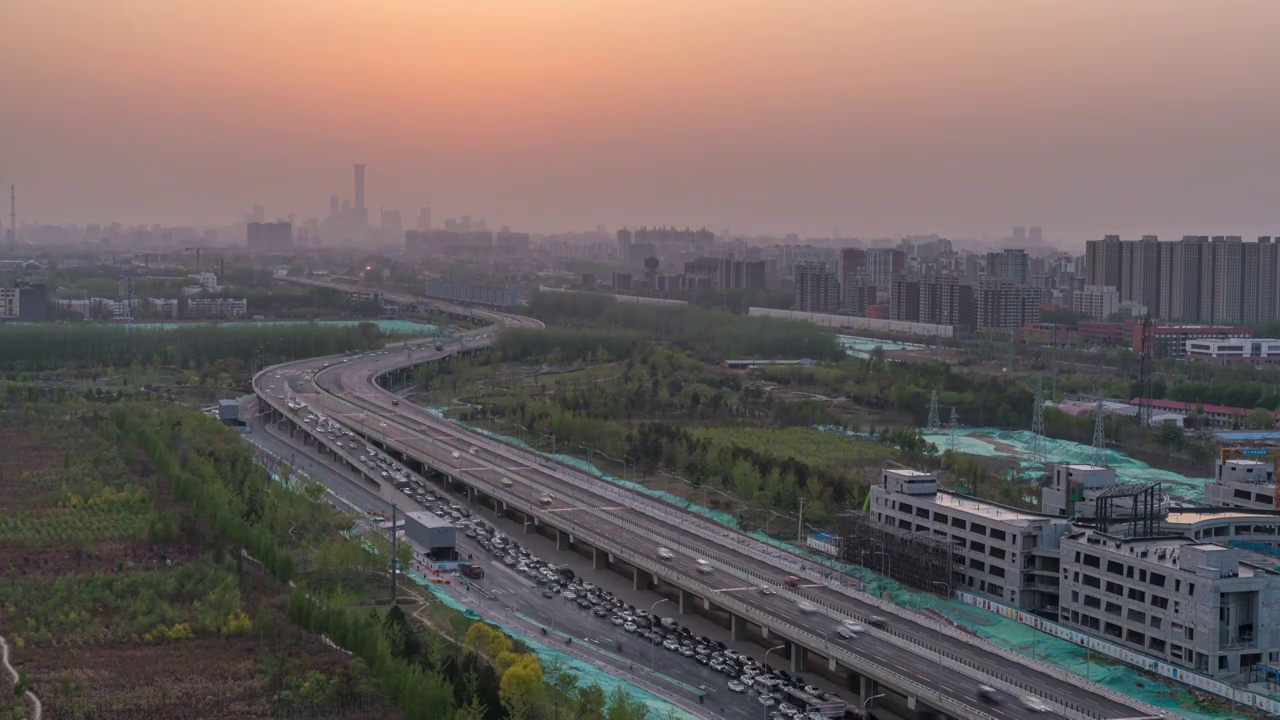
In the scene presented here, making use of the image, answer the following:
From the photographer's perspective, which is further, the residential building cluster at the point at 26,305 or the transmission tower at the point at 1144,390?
the residential building cluster at the point at 26,305

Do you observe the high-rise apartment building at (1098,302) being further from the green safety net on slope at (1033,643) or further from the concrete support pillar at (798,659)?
the concrete support pillar at (798,659)

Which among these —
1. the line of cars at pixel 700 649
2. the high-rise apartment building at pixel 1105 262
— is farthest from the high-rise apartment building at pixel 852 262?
the line of cars at pixel 700 649

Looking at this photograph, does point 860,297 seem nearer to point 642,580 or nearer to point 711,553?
point 711,553

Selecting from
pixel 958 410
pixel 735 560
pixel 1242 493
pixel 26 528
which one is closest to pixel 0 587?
pixel 26 528

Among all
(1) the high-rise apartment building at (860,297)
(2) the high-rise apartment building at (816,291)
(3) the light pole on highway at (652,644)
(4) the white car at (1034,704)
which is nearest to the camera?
(4) the white car at (1034,704)

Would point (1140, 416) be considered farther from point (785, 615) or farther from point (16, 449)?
point (16, 449)

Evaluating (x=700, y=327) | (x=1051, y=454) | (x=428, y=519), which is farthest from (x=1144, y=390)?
(x=428, y=519)

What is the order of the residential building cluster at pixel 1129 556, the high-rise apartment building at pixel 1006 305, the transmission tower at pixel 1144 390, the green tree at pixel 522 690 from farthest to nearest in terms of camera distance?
the high-rise apartment building at pixel 1006 305 < the transmission tower at pixel 1144 390 < the residential building cluster at pixel 1129 556 < the green tree at pixel 522 690
